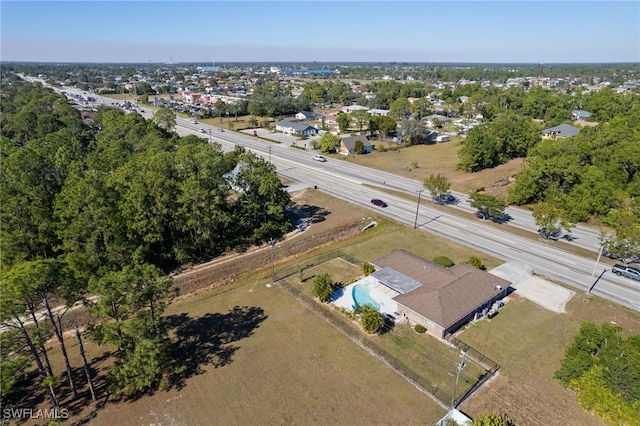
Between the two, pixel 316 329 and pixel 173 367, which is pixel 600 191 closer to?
pixel 316 329

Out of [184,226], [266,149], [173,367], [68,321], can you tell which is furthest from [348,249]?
[266,149]

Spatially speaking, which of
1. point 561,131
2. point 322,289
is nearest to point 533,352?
point 322,289

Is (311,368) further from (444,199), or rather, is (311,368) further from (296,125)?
(296,125)

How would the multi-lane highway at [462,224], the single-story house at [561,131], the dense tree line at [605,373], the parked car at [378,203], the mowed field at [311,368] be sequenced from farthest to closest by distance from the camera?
the single-story house at [561,131]
the parked car at [378,203]
the multi-lane highway at [462,224]
the mowed field at [311,368]
the dense tree line at [605,373]

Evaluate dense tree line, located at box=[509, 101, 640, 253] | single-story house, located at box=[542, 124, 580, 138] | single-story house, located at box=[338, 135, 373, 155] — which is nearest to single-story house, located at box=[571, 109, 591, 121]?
single-story house, located at box=[542, 124, 580, 138]

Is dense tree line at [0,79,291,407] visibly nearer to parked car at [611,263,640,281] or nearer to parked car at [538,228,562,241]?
parked car at [538,228,562,241]

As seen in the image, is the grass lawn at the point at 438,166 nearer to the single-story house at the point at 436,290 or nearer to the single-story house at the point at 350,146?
the single-story house at the point at 350,146

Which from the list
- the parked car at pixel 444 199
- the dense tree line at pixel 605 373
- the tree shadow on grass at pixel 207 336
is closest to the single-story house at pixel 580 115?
the parked car at pixel 444 199
